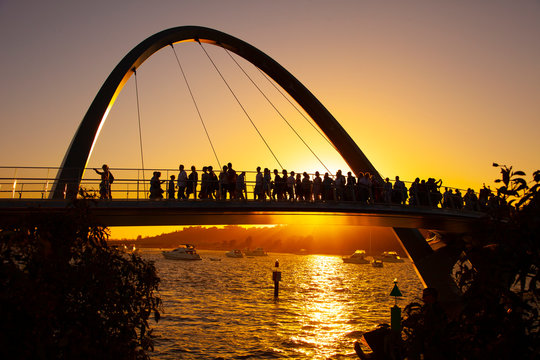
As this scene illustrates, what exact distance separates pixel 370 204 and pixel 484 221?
16.3 metres

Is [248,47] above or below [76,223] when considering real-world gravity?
above

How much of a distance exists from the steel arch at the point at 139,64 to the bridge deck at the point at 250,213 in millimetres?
1369

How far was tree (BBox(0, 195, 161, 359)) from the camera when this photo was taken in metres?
5.88

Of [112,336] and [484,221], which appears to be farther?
[112,336]

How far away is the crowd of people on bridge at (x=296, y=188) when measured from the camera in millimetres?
17281

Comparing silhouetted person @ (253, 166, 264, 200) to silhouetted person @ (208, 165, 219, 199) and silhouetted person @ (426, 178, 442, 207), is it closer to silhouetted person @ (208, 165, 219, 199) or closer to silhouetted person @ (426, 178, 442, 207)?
silhouetted person @ (208, 165, 219, 199)

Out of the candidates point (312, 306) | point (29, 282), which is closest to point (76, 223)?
point (29, 282)

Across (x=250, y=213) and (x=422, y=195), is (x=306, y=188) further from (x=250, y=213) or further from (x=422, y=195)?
(x=422, y=195)

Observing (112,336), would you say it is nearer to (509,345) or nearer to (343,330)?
(509,345)

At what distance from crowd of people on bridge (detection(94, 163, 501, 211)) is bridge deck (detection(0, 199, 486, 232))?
38 cm

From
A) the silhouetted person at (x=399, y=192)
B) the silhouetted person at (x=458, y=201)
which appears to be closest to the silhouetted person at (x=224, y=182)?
the silhouetted person at (x=399, y=192)

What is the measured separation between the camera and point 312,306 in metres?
41.4

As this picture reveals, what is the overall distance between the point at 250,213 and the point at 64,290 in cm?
1291

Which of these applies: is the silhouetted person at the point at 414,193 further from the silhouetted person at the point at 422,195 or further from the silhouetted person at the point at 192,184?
the silhouetted person at the point at 192,184
